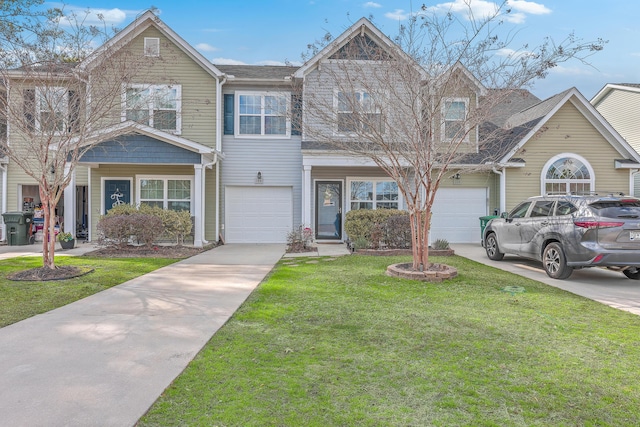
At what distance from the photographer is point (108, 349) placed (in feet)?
13.4

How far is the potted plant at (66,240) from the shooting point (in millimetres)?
12273

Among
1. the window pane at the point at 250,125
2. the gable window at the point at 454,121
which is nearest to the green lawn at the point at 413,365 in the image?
the gable window at the point at 454,121

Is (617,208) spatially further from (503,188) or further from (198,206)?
(198,206)

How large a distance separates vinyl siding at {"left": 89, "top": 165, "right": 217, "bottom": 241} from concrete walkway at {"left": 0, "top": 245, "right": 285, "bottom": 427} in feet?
22.9

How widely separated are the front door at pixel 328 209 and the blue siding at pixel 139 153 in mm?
4598

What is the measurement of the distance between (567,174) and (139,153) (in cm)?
1415

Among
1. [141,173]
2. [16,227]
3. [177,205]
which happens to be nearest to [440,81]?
[177,205]

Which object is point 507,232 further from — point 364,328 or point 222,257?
point 222,257

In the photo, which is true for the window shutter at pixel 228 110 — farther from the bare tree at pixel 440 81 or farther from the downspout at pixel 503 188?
the downspout at pixel 503 188

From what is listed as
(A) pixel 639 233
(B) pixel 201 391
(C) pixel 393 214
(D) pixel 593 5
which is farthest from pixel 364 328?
(D) pixel 593 5

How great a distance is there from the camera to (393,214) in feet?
39.7

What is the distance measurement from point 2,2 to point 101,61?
1.95m

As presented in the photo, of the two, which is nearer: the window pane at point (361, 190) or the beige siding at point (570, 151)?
the beige siding at point (570, 151)

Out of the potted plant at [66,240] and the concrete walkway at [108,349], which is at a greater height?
the potted plant at [66,240]
